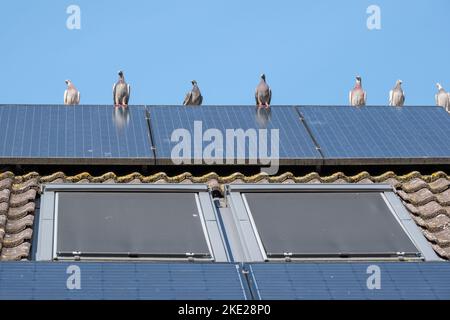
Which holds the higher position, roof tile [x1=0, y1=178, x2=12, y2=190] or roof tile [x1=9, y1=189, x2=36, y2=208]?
roof tile [x1=0, y1=178, x2=12, y2=190]

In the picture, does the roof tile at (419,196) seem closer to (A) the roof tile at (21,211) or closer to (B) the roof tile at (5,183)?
(A) the roof tile at (21,211)

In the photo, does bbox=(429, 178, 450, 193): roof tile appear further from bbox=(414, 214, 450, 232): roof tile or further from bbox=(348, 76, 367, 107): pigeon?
bbox=(348, 76, 367, 107): pigeon

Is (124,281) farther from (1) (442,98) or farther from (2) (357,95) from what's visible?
(1) (442,98)

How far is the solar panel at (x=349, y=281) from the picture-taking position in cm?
905

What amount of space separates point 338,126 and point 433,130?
1.02 metres

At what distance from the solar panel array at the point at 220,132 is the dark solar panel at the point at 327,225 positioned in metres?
1.32

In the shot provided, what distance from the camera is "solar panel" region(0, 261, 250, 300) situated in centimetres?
876

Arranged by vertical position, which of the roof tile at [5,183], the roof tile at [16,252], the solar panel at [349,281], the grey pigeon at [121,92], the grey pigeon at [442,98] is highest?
the grey pigeon at [442,98]

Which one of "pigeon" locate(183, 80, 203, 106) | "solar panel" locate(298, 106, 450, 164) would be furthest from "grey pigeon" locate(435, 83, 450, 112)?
"solar panel" locate(298, 106, 450, 164)

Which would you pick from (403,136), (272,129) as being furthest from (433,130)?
(272,129)

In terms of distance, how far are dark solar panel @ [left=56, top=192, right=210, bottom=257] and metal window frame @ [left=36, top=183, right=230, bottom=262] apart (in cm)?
4

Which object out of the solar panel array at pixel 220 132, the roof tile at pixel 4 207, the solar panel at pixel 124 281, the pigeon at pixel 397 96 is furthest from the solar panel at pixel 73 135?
the pigeon at pixel 397 96
